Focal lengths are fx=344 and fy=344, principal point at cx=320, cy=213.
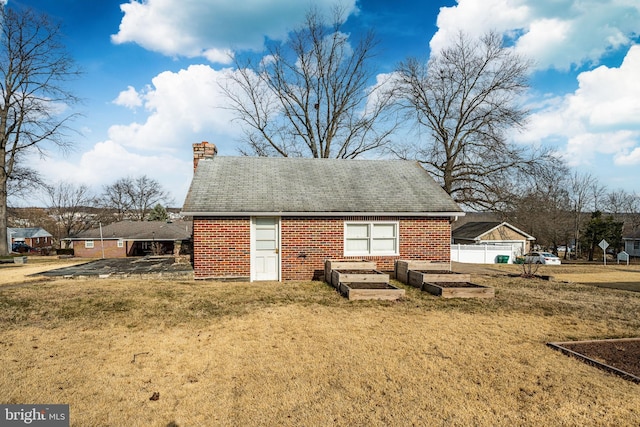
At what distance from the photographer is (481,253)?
28.1m

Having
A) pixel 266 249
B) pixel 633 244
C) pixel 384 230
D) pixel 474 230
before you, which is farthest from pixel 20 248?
pixel 633 244

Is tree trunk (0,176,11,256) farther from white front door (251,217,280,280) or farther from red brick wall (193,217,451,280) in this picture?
white front door (251,217,280,280)

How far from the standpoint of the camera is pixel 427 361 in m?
5.20

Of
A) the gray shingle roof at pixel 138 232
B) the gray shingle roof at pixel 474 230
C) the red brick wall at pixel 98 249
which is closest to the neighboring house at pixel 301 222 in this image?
the gray shingle roof at pixel 474 230

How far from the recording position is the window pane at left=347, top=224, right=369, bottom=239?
12.9 metres

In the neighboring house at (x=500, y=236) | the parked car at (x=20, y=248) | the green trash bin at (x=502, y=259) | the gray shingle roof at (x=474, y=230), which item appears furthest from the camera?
the parked car at (x=20, y=248)

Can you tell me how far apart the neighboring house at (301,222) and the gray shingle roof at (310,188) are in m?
0.04

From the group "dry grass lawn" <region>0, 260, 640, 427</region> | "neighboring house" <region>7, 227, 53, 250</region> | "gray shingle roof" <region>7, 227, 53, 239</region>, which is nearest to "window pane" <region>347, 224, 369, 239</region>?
"dry grass lawn" <region>0, 260, 640, 427</region>

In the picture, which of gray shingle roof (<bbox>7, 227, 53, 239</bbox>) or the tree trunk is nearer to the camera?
the tree trunk

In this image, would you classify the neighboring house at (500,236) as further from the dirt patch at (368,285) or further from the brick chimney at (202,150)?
the brick chimney at (202,150)

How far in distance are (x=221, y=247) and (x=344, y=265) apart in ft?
14.1

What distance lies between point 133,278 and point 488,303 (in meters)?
11.2

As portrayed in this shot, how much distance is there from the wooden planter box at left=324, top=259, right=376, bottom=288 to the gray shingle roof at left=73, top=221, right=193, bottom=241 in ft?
111

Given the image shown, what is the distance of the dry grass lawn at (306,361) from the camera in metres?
3.80
